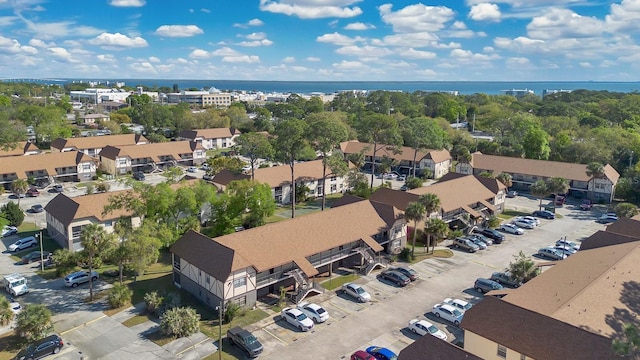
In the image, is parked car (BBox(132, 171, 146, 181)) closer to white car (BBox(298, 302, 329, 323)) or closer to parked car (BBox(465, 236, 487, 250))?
white car (BBox(298, 302, 329, 323))

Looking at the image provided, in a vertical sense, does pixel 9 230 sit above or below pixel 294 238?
below

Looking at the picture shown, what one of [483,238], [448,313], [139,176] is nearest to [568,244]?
[483,238]

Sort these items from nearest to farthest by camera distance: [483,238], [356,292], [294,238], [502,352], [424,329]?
[502,352] → [424,329] → [356,292] → [294,238] → [483,238]

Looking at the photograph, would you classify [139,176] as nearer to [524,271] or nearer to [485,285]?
[485,285]

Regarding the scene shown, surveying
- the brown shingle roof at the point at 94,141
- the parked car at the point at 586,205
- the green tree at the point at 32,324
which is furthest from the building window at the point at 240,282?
the brown shingle roof at the point at 94,141

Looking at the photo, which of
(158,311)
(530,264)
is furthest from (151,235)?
(530,264)

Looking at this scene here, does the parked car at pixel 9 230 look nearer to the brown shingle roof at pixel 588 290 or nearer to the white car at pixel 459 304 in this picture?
the white car at pixel 459 304

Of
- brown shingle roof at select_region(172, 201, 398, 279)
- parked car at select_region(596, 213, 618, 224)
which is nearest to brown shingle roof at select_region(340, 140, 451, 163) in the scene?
parked car at select_region(596, 213, 618, 224)
